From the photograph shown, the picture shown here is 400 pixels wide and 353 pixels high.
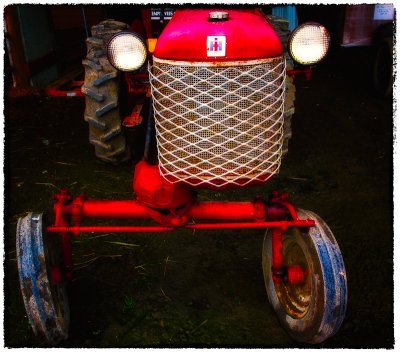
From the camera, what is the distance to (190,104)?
5.36 ft

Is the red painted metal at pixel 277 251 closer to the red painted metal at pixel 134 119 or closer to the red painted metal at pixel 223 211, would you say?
the red painted metal at pixel 223 211

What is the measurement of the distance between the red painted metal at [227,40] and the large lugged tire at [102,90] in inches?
70.2

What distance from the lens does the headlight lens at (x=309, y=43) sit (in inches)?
69.6

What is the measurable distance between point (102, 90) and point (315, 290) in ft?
7.85

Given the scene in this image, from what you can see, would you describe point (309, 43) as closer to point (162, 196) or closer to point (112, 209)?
point (162, 196)

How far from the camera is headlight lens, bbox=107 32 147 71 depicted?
175 centimetres

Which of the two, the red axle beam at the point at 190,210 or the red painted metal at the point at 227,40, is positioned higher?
the red painted metal at the point at 227,40

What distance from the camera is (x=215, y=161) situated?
5.57 feet

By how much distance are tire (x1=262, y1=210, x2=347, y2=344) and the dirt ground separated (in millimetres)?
190

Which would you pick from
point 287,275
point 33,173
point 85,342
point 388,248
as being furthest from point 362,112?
point 85,342

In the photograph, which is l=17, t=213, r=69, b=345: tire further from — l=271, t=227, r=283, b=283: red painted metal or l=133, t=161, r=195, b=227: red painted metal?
l=271, t=227, r=283, b=283: red painted metal

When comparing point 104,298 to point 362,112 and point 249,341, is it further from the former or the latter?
point 362,112

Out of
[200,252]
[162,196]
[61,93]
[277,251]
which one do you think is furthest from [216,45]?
[61,93]

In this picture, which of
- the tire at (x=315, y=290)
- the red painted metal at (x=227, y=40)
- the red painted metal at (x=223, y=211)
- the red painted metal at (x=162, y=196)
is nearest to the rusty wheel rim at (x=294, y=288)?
the tire at (x=315, y=290)
